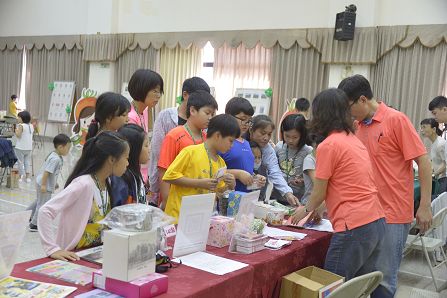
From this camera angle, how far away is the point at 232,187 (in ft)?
8.11

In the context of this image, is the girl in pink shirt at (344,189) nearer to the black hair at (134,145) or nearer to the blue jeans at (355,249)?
the blue jeans at (355,249)

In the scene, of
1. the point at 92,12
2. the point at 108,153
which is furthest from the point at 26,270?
the point at 92,12

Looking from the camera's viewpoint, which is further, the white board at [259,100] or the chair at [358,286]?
the white board at [259,100]

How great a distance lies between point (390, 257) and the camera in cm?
233

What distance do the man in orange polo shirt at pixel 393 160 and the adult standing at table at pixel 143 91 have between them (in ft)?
3.45

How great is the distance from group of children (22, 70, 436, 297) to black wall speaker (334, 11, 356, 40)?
4845mm

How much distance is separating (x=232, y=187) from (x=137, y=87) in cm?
86

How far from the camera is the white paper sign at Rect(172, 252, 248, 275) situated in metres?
1.81

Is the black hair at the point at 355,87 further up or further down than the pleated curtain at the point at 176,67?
further down

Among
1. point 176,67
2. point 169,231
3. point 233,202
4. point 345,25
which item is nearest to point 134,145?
point 169,231

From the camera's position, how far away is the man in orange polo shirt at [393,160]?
7.84ft

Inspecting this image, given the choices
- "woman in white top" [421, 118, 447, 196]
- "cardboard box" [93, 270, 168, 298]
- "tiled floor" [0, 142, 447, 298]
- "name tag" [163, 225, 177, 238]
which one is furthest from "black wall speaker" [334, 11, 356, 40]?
"cardboard box" [93, 270, 168, 298]

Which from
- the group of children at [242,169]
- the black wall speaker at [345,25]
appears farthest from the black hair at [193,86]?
the black wall speaker at [345,25]

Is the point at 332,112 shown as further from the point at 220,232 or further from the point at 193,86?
the point at 193,86
